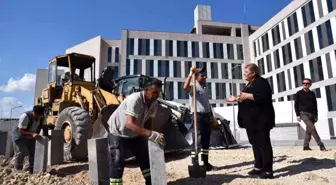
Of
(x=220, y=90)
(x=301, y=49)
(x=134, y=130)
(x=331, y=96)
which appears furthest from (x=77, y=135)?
(x=220, y=90)

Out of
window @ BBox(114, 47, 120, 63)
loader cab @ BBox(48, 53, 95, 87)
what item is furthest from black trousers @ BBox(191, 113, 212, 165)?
window @ BBox(114, 47, 120, 63)

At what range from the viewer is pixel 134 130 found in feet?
11.0

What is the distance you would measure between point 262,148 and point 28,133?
4776mm

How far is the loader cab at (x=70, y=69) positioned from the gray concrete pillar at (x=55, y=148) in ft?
6.96

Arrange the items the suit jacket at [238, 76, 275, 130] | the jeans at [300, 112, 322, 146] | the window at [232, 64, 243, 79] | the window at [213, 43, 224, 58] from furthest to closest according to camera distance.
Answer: the window at [213, 43, 224, 58] < the window at [232, 64, 243, 79] < the jeans at [300, 112, 322, 146] < the suit jacket at [238, 76, 275, 130]

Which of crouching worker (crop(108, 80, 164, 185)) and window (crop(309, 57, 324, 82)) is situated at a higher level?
window (crop(309, 57, 324, 82))

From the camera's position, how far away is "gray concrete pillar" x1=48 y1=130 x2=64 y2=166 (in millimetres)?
6648

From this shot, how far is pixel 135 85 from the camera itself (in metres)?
9.58

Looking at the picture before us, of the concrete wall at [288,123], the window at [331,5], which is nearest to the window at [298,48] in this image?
the window at [331,5]

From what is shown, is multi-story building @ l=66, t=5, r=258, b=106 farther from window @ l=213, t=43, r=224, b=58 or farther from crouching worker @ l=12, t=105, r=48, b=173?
crouching worker @ l=12, t=105, r=48, b=173

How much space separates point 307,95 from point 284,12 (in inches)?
1554

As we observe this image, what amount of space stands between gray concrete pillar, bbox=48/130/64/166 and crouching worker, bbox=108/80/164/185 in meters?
3.62

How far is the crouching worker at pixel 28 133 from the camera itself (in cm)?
605

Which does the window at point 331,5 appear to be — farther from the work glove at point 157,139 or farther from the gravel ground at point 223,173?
the work glove at point 157,139
